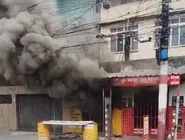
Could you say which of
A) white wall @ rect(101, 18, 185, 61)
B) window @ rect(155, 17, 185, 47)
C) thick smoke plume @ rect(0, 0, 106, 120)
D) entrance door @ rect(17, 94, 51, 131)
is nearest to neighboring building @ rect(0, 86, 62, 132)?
entrance door @ rect(17, 94, 51, 131)

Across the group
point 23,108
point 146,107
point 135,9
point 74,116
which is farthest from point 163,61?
point 23,108

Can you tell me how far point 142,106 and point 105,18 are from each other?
5306 mm

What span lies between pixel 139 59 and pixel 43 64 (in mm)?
4606

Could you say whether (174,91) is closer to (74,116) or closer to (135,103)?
(135,103)

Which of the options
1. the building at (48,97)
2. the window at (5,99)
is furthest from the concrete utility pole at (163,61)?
the window at (5,99)

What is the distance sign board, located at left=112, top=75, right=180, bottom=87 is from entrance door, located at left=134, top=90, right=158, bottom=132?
0.99m

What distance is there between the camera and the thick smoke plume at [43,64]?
15.5 metres

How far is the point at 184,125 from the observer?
13031 millimetres

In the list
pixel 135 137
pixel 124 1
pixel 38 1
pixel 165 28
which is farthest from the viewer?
pixel 38 1

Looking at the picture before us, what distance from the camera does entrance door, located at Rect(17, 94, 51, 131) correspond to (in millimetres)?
16734

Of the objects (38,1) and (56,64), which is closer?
(56,64)

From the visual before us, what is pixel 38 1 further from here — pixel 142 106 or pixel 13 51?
pixel 142 106

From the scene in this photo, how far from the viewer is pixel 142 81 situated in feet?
43.5

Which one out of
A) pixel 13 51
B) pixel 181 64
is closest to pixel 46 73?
pixel 13 51
